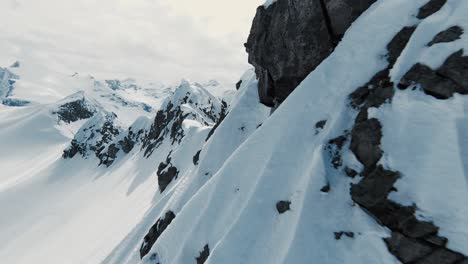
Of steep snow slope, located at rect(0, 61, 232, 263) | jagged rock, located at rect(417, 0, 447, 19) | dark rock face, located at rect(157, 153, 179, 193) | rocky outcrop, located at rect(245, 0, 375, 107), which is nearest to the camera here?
jagged rock, located at rect(417, 0, 447, 19)

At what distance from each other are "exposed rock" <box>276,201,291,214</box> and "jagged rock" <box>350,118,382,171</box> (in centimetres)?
314

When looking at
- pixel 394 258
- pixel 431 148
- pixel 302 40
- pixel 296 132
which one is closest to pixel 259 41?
pixel 302 40

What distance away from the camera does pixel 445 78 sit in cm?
1082

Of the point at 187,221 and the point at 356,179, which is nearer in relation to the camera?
the point at 356,179

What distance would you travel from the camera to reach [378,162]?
11.2 m

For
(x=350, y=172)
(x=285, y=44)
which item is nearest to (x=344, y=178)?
(x=350, y=172)

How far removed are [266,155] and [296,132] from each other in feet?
5.58

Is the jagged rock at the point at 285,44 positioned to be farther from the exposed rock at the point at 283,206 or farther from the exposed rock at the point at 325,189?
the exposed rock at the point at 283,206

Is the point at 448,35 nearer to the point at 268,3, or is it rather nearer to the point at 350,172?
the point at 350,172

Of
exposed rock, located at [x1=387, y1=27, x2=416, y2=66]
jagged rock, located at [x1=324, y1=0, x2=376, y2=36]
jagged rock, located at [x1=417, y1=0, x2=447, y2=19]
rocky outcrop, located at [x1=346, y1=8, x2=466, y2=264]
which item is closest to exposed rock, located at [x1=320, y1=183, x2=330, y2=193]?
rocky outcrop, located at [x1=346, y1=8, x2=466, y2=264]

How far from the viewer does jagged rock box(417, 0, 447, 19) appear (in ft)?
44.0

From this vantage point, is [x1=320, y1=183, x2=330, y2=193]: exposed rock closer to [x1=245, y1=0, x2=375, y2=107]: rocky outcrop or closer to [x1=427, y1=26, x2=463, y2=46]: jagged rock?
[x1=427, y1=26, x2=463, y2=46]: jagged rock

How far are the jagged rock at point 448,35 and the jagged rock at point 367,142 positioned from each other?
3488 mm

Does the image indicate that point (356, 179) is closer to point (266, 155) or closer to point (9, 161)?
point (266, 155)
